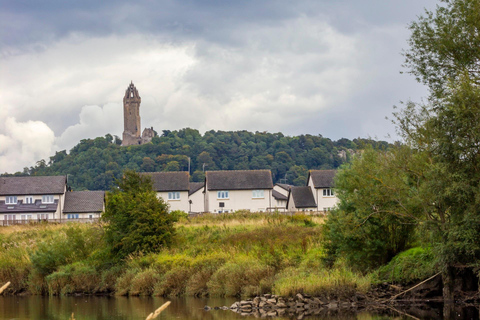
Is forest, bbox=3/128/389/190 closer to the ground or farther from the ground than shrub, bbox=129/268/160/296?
farther from the ground

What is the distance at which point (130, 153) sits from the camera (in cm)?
16212

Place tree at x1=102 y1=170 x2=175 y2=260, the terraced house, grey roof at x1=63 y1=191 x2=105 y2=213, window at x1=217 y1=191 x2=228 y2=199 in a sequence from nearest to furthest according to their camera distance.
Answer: tree at x1=102 y1=170 x2=175 y2=260, window at x1=217 y1=191 x2=228 y2=199, the terraced house, grey roof at x1=63 y1=191 x2=105 y2=213

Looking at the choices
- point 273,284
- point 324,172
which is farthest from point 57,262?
point 324,172

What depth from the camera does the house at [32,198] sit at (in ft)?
256

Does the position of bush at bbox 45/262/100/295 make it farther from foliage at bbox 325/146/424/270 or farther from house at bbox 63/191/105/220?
house at bbox 63/191/105/220

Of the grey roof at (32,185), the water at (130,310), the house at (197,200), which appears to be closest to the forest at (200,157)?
the house at (197,200)

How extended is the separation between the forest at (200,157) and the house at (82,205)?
53.9 m

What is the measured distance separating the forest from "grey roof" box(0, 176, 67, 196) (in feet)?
180

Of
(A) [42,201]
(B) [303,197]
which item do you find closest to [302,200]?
(B) [303,197]

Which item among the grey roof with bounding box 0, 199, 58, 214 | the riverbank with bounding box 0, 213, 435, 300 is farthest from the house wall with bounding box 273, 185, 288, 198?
the riverbank with bounding box 0, 213, 435, 300

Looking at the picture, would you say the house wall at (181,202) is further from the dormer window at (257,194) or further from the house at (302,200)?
the house at (302,200)

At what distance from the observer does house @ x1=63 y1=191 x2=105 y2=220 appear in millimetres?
80938

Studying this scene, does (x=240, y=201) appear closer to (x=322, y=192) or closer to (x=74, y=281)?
(x=322, y=192)

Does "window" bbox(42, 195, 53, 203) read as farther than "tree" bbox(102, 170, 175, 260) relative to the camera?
Yes
